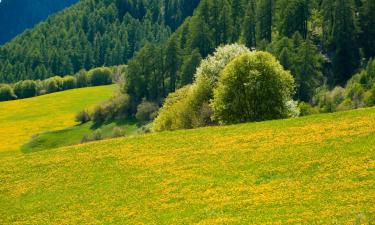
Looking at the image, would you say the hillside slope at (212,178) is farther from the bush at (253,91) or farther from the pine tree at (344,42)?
the pine tree at (344,42)

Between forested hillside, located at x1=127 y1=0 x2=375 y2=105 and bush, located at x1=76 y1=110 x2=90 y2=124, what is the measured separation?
16952 mm

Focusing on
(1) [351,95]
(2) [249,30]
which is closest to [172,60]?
(2) [249,30]

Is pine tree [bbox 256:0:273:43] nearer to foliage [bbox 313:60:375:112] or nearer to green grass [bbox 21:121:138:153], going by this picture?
foliage [bbox 313:60:375:112]

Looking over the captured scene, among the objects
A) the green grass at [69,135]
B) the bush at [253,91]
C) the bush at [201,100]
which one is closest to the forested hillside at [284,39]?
the green grass at [69,135]

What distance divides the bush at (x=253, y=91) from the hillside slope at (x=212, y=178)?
691 inches

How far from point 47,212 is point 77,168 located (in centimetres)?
961

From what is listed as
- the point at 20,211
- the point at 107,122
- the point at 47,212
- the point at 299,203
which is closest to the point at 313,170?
the point at 299,203

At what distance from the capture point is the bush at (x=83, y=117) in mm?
178500

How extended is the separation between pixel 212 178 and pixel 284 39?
93.9m

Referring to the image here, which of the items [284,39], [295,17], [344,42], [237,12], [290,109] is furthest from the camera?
[237,12]

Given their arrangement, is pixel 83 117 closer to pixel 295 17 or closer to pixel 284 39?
pixel 295 17

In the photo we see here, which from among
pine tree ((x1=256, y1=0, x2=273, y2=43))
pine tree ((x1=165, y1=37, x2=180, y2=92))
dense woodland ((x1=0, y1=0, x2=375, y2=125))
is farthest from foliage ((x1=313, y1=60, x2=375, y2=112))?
pine tree ((x1=165, y1=37, x2=180, y2=92))

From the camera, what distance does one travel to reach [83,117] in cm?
17900

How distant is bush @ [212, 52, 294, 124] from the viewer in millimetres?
69875
